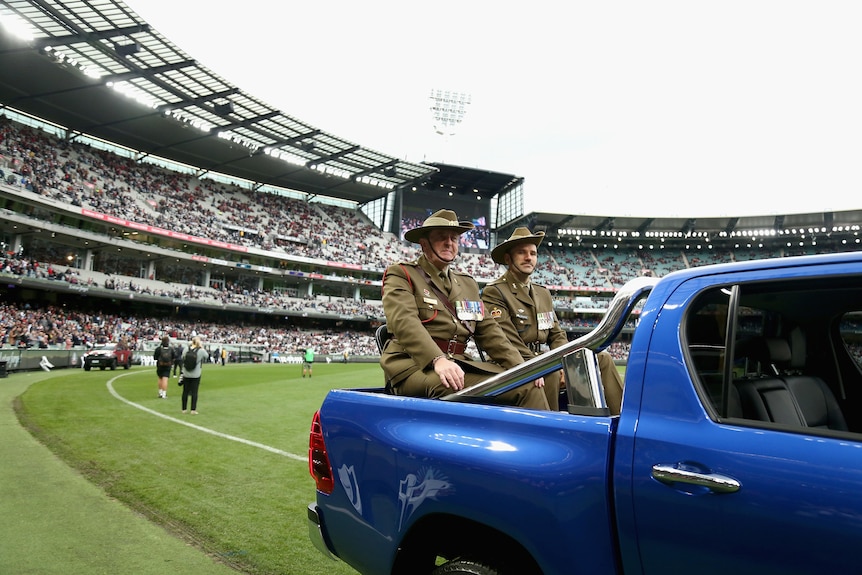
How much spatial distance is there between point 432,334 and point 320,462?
1118mm

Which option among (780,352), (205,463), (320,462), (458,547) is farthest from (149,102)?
(780,352)

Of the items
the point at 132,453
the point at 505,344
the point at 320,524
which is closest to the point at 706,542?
the point at 320,524

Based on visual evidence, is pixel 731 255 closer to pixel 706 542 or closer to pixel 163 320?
pixel 163 320

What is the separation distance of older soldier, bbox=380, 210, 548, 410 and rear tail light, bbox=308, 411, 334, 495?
566 mm

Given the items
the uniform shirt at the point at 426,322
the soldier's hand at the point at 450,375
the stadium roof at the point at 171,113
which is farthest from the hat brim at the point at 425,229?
the stadium roof at the point at 171,113

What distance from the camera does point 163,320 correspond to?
42562mm

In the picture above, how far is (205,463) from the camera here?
642cm

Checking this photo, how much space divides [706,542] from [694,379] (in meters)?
0.49

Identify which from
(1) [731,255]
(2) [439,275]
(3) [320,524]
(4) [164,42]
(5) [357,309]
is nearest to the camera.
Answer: (3) [320,524]

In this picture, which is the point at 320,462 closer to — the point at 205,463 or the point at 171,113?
the point at 205,463

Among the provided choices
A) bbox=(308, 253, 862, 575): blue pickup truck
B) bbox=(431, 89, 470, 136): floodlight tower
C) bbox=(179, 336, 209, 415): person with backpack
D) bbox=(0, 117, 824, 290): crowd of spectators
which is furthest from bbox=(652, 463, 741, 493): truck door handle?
bbox=(431, 89, 470, 136): floodlight tower

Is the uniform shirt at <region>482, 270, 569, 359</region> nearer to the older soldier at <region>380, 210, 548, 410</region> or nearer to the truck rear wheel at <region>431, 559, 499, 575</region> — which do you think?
the older soldier at <region>380, 210, 548, 410</region>

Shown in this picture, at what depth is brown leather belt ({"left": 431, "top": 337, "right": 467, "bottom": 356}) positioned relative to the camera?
3409 millimetres

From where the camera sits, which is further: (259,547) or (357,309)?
(357,309)
